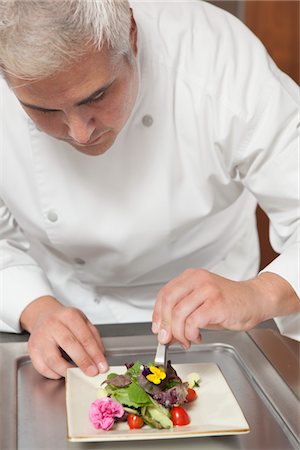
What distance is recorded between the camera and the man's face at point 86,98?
1161 millimetres

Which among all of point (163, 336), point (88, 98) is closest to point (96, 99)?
point (88, 98)

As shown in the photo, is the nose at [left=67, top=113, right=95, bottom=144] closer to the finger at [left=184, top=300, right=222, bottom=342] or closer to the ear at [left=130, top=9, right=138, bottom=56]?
the ear at [left=130, top=9, right=138, bottom=56]

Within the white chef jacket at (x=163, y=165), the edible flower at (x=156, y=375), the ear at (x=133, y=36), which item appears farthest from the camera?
the white chef jacket at (x=163, y=165)

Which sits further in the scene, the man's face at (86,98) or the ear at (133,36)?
the ear at (133,36)

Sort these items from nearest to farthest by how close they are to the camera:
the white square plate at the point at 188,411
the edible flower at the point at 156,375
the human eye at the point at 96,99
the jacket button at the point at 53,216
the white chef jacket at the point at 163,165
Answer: the white square plate at the point at 188,411 → the edible flower at the point at 156,375 → the human eye at the point at 96,99 → the white chef jacket at the point at 163,165 → the jacket button at the point at 53,216

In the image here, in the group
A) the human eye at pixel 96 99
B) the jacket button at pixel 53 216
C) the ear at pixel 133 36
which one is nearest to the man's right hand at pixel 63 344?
the jacket button at pixel 53 216

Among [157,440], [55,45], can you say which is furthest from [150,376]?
[55,45]

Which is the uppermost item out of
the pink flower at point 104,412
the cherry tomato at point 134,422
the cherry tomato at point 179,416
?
the pink flower at point 104,412

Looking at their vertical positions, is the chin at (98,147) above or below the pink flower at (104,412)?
above

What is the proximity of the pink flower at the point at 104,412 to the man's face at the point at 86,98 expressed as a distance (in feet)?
1.33

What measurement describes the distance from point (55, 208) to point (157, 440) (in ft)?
2.03

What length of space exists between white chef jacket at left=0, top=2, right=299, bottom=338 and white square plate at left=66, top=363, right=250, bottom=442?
8.6 inches

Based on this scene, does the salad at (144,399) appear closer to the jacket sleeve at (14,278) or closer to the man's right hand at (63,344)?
the man's right hand at (63,344)

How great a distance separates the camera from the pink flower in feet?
3.42
